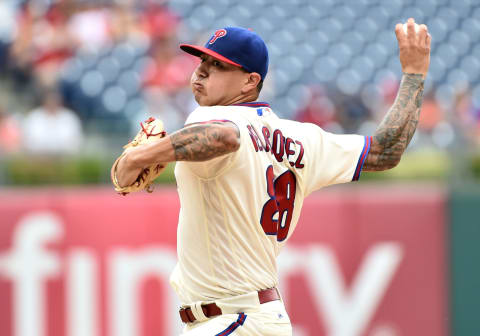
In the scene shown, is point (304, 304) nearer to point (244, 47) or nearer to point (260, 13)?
point (244, 47)

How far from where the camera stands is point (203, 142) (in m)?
2.58

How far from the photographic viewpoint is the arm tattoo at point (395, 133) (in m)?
3.19

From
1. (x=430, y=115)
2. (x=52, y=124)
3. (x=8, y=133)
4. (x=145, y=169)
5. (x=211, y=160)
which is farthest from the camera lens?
(x=430, y=115)

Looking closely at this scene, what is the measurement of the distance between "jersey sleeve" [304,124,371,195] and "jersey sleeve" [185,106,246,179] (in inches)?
18.6

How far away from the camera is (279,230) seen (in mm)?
3117

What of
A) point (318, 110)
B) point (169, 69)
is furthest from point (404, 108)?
point (169, 69)

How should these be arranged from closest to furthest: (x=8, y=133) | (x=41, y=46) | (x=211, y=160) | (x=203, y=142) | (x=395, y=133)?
1. (x=203, y=142)
2. (x=211, y=160)
3. (x=395, y=133)
4. (x=8, y=133)
5. (x=41, y=46)

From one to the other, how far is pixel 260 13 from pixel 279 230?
297 inches

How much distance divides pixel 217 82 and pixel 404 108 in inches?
31.6

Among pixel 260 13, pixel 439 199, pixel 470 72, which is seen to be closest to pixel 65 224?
pixel 439 199

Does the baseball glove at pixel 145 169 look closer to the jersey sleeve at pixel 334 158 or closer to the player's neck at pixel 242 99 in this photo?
the player's neck at pixel 242 99

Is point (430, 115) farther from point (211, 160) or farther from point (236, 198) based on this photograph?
point (211, 160)

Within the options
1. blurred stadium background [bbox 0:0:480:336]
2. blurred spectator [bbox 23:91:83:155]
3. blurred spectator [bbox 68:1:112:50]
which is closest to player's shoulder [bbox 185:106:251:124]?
blurred stadium background [bbox 0:0:480:336]

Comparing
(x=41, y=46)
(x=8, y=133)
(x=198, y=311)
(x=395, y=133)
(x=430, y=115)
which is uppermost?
(x=41, y=46)
